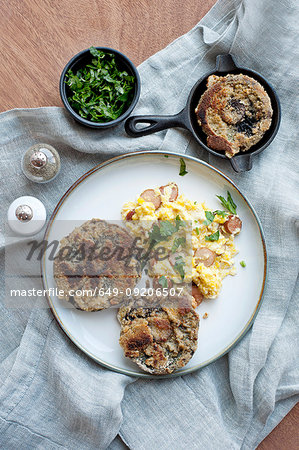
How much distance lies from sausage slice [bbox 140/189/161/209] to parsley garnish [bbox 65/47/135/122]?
1.74 feet

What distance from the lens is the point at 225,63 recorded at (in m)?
3.37

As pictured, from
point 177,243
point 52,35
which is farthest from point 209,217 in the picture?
point 52,35

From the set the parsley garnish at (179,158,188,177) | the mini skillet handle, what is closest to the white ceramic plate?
the parsley garnish at (179,158,188,177)

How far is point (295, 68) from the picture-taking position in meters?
3.40

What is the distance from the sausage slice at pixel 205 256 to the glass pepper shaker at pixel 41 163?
108cm

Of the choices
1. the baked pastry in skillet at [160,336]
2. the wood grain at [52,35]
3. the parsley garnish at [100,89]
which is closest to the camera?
the baked pastry in skillet at [160,336]

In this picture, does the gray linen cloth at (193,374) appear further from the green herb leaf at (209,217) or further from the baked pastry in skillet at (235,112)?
the green herb leaf at (209,217)

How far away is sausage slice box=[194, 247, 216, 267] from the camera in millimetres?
3283

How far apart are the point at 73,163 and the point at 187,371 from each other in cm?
157

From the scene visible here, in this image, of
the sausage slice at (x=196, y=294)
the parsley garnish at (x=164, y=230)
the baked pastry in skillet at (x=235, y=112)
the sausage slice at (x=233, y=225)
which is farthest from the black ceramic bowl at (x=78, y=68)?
the sausage slice at (x=196, y=294)

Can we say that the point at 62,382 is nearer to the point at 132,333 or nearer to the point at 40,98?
the point at 132,333

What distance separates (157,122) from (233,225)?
85cm

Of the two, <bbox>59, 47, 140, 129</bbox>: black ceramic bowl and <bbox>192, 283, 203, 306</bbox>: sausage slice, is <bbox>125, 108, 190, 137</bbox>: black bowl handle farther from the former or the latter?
<bbox>192, 283, 203, 306</bbox>: sausage slice

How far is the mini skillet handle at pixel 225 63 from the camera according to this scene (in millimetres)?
3348
